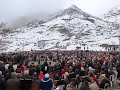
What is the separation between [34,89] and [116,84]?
325 inches

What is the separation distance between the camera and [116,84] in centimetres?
2269

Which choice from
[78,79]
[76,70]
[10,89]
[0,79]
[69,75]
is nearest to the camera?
[10,89]

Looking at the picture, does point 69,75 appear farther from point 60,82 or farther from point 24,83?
point 24,83

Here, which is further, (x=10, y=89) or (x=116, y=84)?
(x=116, y=84)

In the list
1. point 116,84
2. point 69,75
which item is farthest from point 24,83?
point 116,84

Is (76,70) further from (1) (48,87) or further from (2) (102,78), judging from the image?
(1) (48,87)

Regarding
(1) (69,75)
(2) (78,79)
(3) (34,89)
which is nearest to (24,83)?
(3) (34,89)

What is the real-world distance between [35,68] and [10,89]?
374 inches

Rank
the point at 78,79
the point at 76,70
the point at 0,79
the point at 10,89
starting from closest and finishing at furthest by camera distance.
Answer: the point at 10,89 → the point at 0,79 → the point at 78,79 → the point at 76,70

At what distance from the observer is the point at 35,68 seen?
920 inches

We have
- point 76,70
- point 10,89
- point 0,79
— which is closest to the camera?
point 10,89

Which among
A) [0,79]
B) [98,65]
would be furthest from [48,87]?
[98,65]

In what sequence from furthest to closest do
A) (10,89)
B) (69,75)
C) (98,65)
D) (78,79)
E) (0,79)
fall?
(98,65) → (69,75) → (78,79) → (0,79) → (10,89)

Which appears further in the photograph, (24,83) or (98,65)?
(98,65)
